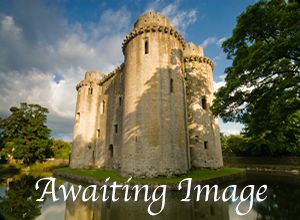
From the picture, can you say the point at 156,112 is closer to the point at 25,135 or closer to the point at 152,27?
the point at 152,27

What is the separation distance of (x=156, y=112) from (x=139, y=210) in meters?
9.37

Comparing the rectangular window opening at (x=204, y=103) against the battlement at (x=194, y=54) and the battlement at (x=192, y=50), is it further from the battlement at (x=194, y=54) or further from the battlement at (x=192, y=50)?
the battlement at (x=192, y=50)

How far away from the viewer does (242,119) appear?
11.8m

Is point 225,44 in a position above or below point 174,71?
below

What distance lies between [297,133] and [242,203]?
28.8 m

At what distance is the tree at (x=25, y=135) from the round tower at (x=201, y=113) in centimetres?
2750

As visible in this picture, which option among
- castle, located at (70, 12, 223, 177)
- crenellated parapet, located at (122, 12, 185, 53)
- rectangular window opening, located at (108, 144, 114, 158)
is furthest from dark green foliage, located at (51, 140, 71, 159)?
crenellated parapet, located at (122, 12, 185, 53)

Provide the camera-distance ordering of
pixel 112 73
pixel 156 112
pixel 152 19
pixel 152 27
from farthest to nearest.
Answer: pixel 112 73, pixel 152 19, pixel 152 27, pixel 156 112

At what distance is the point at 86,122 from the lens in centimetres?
3195

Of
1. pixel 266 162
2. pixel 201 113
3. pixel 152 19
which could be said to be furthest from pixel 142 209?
pixel 266 162

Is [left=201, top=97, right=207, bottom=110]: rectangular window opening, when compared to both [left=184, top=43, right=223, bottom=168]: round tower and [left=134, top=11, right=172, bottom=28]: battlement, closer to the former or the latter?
[left=184, top=43, right=223, bottom=168]: round tower

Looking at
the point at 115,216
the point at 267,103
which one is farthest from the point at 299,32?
the point at 115,216

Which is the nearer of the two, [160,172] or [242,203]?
[242,203]

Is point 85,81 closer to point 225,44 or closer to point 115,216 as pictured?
point 225,44
